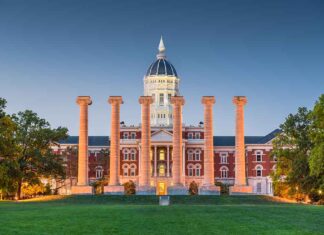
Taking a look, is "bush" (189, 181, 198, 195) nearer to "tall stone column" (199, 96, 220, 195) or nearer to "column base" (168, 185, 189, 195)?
"column base" (168, 185, 189, 195)

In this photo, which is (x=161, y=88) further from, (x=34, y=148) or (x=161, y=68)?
(x=34, y=148)

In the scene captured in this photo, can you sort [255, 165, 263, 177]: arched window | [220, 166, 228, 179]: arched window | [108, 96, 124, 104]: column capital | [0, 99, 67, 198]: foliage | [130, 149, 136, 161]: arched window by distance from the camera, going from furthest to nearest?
[220, 166, 228, 179]: arched window < [130, 149, 136, 161]: arched window < [255, 165, 263, 177]: arched window < [108, 96, 124, 104]: column capital < [0, 99, 67, 198]: foliage

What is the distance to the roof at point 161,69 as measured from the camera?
177m

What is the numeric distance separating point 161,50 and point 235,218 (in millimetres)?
146490

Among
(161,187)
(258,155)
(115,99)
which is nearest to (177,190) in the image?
(115,99)

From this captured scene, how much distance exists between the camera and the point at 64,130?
95875mm

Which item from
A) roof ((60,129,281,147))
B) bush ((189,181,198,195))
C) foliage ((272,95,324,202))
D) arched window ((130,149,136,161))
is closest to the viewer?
foliage ((272,95,324,202))

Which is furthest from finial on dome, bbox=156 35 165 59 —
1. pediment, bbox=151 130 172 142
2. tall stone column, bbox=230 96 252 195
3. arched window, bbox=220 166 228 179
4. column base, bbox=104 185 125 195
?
column base, bbox=104 185 125 195

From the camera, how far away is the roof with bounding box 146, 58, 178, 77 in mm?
176950

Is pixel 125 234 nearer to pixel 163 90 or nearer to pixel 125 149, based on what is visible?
pixel 125 149

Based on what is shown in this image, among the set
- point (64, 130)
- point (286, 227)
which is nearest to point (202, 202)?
point (64, 130)

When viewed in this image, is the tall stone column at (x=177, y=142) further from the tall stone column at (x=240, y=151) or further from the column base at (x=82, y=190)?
the column base at (x=82, y=190)

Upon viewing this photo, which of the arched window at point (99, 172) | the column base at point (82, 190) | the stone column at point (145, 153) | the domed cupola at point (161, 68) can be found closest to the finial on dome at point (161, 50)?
the domed cupola at point (161, 68)

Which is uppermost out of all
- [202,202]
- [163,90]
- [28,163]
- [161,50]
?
[161,50]
